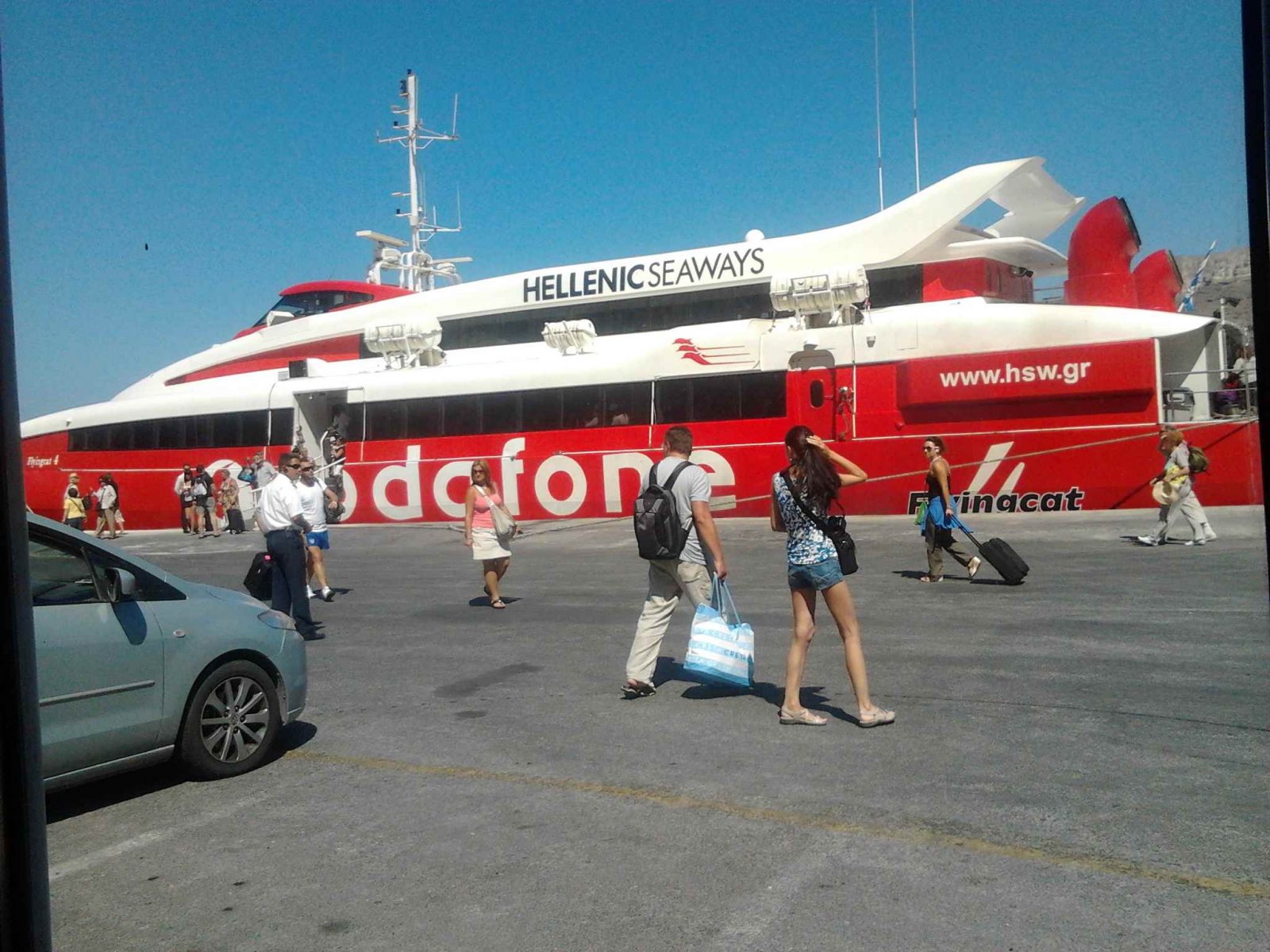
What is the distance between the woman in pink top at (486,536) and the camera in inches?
452

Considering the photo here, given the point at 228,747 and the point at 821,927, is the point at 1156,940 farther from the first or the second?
the point at 228,747

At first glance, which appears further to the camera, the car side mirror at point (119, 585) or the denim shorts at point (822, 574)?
the denim shorts at point (822, 574)

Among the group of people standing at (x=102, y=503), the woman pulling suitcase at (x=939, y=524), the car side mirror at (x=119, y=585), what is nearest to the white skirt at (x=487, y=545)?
the woman pulling suitcase at (x=939, y=524)

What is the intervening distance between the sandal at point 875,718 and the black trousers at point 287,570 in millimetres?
5499

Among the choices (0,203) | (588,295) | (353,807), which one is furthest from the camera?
(588,295)

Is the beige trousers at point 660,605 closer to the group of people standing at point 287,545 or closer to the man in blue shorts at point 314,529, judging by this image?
the group of people standing at point 287,545

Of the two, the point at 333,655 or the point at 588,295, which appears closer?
the point at 333,655

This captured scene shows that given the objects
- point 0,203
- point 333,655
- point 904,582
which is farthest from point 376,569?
point 0,203

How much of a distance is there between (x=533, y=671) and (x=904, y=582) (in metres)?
5.08

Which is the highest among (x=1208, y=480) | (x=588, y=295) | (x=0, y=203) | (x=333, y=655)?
(x=588, y=295)

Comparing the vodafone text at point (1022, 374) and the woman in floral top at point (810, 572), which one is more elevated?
the vodafone text at point (1022, 374)

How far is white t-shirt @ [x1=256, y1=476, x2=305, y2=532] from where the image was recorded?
971cm

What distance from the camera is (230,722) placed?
5.76 metres

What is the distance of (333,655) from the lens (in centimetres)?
922
